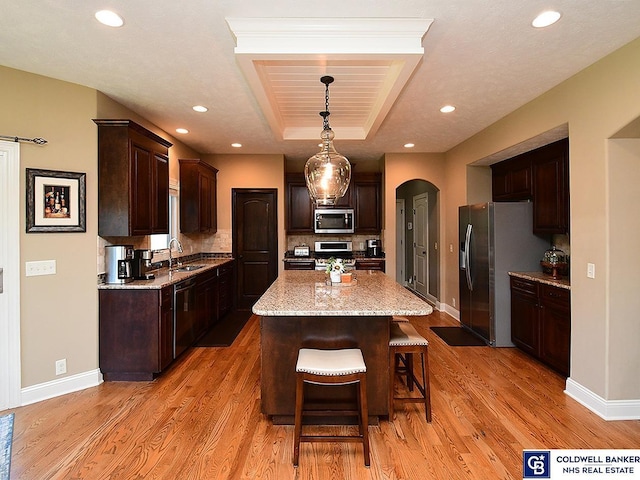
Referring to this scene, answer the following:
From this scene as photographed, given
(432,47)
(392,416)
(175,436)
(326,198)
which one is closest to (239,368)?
(175,436)

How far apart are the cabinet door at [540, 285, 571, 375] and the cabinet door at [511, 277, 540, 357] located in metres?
0.10

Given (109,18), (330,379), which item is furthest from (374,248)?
(109,18)

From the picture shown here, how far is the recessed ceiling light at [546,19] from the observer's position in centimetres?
207

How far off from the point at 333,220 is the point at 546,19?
421cm

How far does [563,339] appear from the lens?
3.18 meters

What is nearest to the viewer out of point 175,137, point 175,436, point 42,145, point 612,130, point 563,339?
point 175,436

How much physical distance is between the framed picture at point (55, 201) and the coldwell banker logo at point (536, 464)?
3.77 m

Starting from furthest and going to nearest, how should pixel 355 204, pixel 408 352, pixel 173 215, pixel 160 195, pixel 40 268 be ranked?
pixel 355 204, pixel 173 215, pixel 160 195, pixel 40 268, pixel 408 352

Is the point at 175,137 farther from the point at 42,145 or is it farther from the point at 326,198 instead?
the point at 326,198

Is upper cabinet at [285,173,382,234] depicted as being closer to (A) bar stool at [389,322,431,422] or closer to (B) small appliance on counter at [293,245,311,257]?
(B) small appliance on counter at [293,245,311,257]

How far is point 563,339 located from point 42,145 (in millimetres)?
4971

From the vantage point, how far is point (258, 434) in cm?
236

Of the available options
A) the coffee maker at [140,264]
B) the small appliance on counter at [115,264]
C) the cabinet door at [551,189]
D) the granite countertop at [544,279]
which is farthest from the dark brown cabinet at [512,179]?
the small appliance on counter at [115,264]

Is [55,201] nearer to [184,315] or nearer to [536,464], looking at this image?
[184,315]
